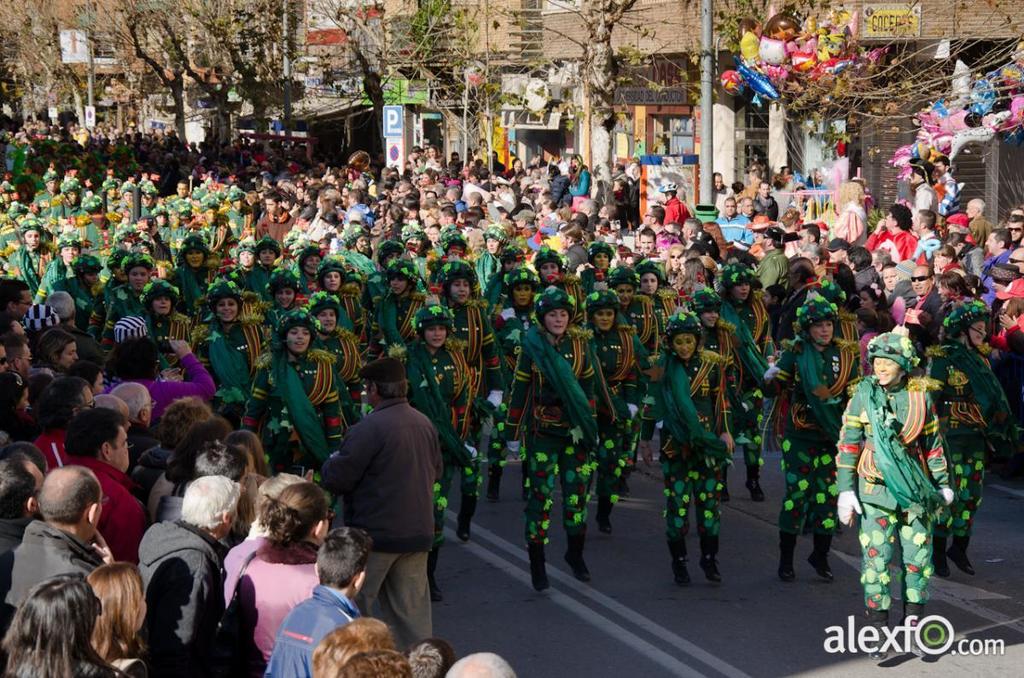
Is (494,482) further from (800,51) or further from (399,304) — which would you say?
(800,51)

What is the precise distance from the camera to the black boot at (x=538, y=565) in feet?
34.3

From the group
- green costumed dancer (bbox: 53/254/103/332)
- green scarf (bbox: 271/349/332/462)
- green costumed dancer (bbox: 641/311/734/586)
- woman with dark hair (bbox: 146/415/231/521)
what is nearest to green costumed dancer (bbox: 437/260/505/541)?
green scarf (bbox: 271/349/332/462)

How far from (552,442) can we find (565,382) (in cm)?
39

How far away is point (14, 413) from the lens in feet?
29.4

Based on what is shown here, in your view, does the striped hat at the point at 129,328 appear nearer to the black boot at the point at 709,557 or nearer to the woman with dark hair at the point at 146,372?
the woman with dark hair at the point at 146,372

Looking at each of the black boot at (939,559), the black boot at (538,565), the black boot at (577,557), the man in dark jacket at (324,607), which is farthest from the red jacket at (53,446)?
the black boot at (939,559)

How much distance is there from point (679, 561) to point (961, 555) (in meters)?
1.85

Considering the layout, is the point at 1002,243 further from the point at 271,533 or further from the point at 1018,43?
the point at 271,533

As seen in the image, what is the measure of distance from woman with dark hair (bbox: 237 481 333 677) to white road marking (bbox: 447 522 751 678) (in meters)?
3.13

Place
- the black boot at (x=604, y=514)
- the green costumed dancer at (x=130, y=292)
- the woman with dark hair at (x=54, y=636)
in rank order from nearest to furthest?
the woman with dark hair at (x=54, y=636)
the black boot at (x=604, y=514)
the green costumed dancer at (x=130, y=292)

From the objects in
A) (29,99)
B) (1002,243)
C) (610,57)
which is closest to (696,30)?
(610,57)

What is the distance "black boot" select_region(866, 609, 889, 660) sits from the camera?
904cm

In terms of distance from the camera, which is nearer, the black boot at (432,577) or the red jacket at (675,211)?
the black boot at (432,577)

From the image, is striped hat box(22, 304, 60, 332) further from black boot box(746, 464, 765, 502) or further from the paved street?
black boot box(746, 464, 765, 502)
